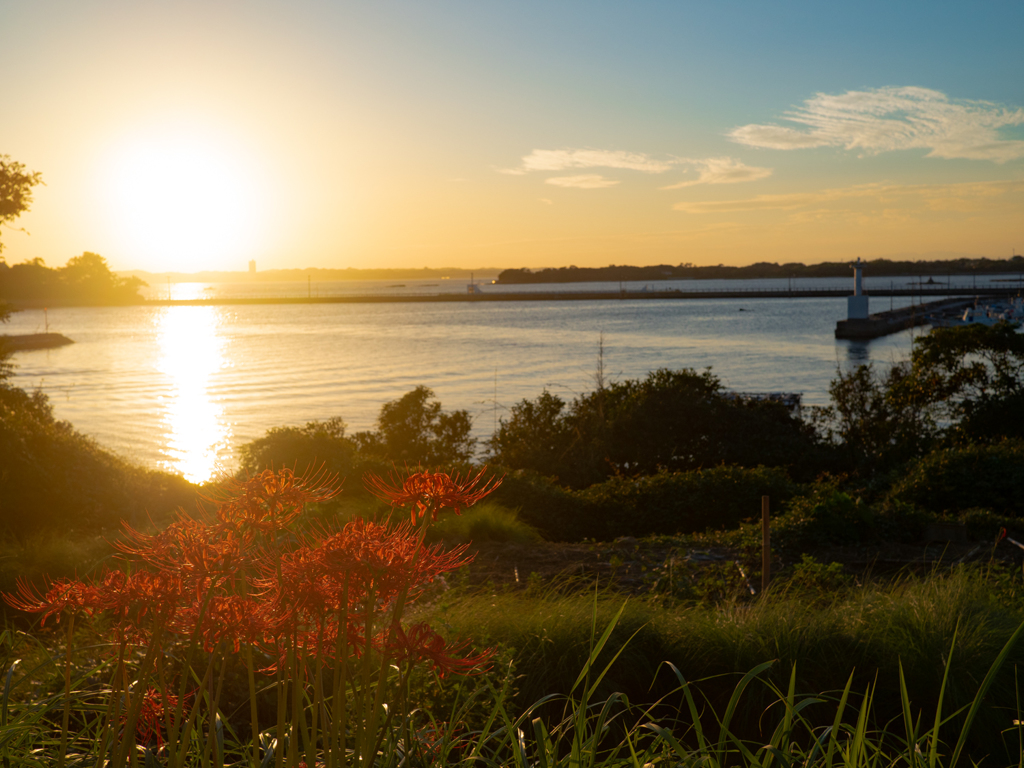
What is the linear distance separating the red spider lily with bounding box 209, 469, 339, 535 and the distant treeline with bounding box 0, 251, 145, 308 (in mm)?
165243

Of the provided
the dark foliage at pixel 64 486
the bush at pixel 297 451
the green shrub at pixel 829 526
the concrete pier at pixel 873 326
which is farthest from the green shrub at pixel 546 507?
the concrete pier at pixel 873 326

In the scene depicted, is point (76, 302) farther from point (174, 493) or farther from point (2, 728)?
point (2, 728)

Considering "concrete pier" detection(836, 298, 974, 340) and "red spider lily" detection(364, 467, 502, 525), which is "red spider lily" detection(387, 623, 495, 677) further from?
"concrete pier" detection(836, 298, 974, 340)

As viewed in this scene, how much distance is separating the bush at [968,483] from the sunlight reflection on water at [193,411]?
406 inches

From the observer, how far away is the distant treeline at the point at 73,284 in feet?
490

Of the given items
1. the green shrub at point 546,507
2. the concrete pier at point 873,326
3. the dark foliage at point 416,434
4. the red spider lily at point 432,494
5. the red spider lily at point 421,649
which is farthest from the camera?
the concrete pier at point 873,326

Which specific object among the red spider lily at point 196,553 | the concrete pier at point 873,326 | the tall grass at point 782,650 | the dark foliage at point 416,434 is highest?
the red spider lily at point 196,553

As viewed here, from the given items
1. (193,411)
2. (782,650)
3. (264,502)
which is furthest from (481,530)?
(193,411)

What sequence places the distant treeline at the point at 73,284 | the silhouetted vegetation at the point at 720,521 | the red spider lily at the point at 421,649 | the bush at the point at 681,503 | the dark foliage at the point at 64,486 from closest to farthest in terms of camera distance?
the red spider lily at the point at 421,649
the silhouetted vegetation at the point at 720,521
the dark foliage at the point at 64,486
the bush at the point at 681,503
the distant treeline at the point at 73,284

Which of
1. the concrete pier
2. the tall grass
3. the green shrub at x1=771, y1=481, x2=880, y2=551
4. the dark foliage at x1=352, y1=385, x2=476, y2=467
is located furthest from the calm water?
the green shrub at x1=771, y1=481, x2=880, y2=551

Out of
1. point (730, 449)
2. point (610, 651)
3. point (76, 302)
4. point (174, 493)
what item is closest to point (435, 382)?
point (730, 449)

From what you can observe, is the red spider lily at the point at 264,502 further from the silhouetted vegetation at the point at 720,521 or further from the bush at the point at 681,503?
the bush at the point at 681,503

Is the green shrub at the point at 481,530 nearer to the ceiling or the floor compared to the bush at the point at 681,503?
nearer to the ceiling

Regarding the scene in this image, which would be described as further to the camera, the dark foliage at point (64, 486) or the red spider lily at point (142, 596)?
the dark foliage at point (64, 486)
